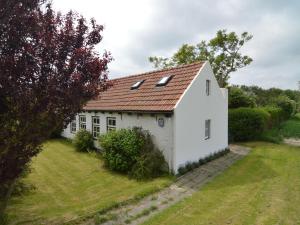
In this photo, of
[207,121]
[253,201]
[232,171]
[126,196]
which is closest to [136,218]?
[126,196]

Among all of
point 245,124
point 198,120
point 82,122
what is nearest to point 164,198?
point 198,120

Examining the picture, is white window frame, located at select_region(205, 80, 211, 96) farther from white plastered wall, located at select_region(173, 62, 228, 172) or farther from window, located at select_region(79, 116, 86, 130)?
window, located at select_region(79, 116, 86, 130)

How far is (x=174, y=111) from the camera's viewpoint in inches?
523

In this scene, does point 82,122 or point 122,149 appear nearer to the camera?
point 122,149

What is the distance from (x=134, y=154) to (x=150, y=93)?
13.3ft

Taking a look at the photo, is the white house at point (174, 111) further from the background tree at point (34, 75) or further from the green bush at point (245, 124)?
the background tree at point (34, 75)

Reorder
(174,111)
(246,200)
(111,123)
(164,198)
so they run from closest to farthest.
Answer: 1. (246,200)
2. (164,198)
3. (174,111)
4. (111,123)

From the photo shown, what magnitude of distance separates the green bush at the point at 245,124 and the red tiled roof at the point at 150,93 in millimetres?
8572

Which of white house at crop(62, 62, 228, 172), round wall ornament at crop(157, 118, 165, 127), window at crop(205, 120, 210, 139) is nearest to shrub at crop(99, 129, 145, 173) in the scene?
white house at crop(62, 62, 228, 172)

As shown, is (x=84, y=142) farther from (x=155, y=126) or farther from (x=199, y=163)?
(x=199, y=163)

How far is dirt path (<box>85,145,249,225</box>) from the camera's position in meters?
9.01

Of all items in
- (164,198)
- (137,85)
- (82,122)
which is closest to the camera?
(164,198)

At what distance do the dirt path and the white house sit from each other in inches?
34.4

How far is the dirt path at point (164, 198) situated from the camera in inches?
355
